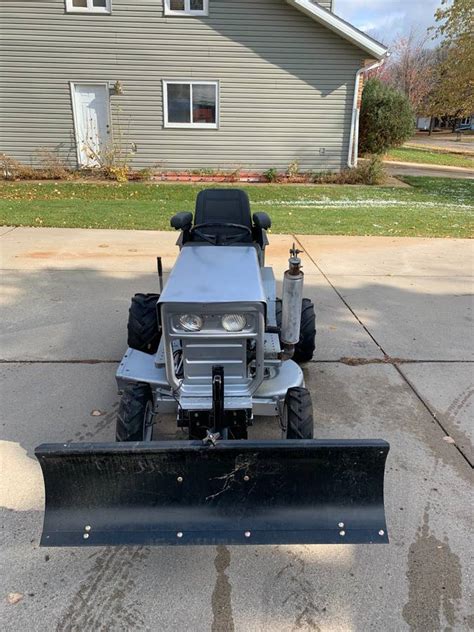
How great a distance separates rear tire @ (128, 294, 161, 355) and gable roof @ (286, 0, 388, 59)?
458 inches

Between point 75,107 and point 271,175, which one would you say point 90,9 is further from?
point 271,175

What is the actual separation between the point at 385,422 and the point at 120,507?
189 cm

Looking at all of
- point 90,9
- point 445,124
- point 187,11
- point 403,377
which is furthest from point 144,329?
point 445,124

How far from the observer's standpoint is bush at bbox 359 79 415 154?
17641 mm

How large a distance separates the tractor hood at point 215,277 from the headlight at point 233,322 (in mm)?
92

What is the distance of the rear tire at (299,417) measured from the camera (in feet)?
8.70

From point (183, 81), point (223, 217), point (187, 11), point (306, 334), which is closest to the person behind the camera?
point (306, 334)

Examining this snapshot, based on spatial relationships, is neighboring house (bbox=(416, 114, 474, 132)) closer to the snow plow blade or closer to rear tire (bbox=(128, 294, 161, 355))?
rear tire (bbox=(128, 294, 161, 355))

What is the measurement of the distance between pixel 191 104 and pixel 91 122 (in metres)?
2.76

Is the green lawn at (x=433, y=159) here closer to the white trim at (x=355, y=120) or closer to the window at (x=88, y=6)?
the white trim at (x=355, y=120)

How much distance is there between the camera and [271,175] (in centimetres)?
1409

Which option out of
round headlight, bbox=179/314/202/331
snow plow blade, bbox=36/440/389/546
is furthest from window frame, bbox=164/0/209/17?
snow plow blade, bbox=36/440/389/546

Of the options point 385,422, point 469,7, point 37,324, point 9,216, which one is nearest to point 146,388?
point 385,422

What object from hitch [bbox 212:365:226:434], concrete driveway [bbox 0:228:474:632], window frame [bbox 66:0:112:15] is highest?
window frame [bbox 66:0:112:15]
